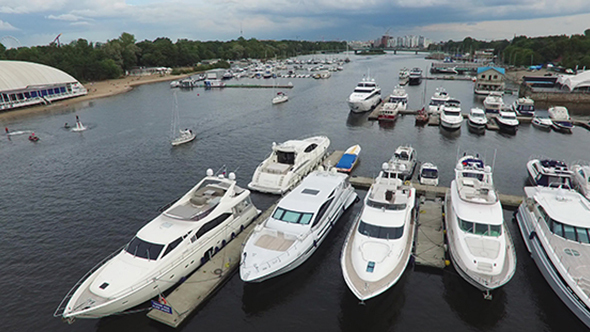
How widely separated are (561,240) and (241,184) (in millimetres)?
29193

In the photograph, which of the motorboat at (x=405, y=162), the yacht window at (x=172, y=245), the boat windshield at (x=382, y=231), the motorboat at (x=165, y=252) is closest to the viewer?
the motorboat at (x=165, y=252)

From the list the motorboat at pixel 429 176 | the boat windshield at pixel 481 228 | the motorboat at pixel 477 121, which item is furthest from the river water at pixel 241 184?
the motorboat at pixel 429 176

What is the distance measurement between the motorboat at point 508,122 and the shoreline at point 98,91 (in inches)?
3997

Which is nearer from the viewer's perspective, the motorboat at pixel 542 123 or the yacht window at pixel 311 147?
the yacht window at pixel 311 147

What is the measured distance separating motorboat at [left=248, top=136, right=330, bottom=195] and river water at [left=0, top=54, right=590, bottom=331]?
2093 mm

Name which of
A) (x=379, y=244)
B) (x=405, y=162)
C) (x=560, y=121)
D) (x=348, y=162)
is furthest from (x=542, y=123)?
(x=379, y=244)

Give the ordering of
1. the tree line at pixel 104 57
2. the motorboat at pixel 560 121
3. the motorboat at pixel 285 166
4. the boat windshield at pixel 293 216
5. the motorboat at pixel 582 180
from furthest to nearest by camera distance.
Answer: the tree line at pixel 104 57 → the motorboat at pixel 560 121 → the motorboat at pixel 285 166 → the motorboat at pixel 582 180 → the boat windshield at pixel 293 216

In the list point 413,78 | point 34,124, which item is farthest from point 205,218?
point 413,78

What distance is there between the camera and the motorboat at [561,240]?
17938 millimetres

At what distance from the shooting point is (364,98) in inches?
2965

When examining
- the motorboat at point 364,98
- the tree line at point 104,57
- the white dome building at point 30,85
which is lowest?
the motorboat at point 364,98

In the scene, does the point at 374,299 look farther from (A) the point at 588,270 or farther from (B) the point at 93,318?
(B) the point at 93,318

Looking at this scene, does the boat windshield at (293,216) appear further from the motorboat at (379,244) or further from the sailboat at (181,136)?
the sailboat at (181,136)

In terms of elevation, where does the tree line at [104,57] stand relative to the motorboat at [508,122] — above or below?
above
